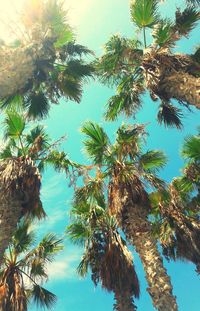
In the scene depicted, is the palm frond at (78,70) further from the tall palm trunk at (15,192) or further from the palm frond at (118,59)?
the tall palm trunk at (15,192)

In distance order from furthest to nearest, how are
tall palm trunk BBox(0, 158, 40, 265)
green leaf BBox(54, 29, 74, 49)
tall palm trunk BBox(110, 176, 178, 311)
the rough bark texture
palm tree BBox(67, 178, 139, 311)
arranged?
green leaf BBox(54, 29, 74, 49)
palm tree BBox(67, 178, 139, 311)
the rough bark texture
tall palm trunk BBox(0, 158, 40, 265)
tall palm trunk BBox(110, 176, 178, 311)

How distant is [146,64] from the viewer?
1227 cm

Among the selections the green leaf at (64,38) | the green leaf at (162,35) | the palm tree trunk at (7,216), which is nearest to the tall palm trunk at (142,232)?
the palm tree trunk at (7,216)

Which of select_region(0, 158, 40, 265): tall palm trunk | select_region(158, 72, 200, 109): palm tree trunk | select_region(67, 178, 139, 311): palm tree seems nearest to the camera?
select_region(0, 158, 40, 265): tall palm trunk

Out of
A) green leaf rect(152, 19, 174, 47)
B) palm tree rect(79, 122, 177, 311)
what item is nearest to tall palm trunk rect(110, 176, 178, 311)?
palm tree rect(79, 122, 177, 311)

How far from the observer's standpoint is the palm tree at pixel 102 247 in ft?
41.3

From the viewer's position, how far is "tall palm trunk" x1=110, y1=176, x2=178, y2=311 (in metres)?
10.1

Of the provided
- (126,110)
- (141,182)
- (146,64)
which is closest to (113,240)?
(141,182)

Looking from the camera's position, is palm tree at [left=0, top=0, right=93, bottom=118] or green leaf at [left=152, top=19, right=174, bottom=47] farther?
green leaf at [left=152, top=19, right=174, bottom=47]

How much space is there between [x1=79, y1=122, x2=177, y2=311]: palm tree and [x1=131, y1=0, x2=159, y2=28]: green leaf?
3.43 m

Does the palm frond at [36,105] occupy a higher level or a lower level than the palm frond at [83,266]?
higher

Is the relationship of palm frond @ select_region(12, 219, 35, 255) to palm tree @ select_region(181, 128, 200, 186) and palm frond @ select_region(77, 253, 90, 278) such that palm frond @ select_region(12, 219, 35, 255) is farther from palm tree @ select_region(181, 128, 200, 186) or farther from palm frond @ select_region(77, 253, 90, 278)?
palm tree @ select_region(181, 128, 200, 186)

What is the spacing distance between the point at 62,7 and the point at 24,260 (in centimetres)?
825

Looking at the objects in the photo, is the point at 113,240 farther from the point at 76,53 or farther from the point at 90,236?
the point at 76,53
